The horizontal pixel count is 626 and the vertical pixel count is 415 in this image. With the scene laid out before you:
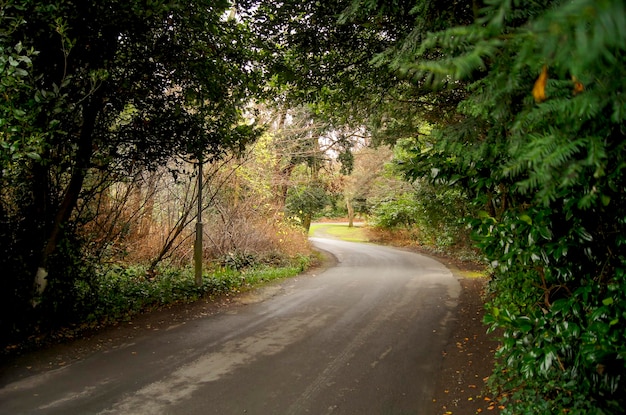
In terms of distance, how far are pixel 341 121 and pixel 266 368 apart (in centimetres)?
555

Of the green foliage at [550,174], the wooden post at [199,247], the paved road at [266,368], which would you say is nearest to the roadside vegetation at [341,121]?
the green foliage at [550,174]

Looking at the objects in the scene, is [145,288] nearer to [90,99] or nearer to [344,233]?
[90,99]

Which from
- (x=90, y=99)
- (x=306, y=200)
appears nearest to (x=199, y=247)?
(x=90, y=99)

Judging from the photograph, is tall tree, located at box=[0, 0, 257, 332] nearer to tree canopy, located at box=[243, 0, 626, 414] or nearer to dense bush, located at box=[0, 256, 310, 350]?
dense bush, located at box=[0, 256, 310, 350]

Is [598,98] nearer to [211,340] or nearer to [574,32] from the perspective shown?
[574,32]

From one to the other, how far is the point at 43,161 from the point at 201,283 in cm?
571

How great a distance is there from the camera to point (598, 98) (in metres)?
1.39

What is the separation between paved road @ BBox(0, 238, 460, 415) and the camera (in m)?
4.47

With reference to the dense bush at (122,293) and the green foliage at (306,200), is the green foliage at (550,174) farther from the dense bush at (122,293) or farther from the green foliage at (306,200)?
the green foliage at (306,200)

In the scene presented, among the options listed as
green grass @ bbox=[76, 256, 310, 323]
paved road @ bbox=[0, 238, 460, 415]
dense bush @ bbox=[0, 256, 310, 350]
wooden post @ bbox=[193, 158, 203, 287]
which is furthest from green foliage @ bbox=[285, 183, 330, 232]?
Result: paved road @ bbox=[0, 238, 460, 415]

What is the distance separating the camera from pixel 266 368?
553cm

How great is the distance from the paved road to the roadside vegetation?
56.6 inches

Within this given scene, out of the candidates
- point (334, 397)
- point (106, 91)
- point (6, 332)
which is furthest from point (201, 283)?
point (334, 397)

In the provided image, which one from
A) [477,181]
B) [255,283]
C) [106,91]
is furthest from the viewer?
[255,283]
